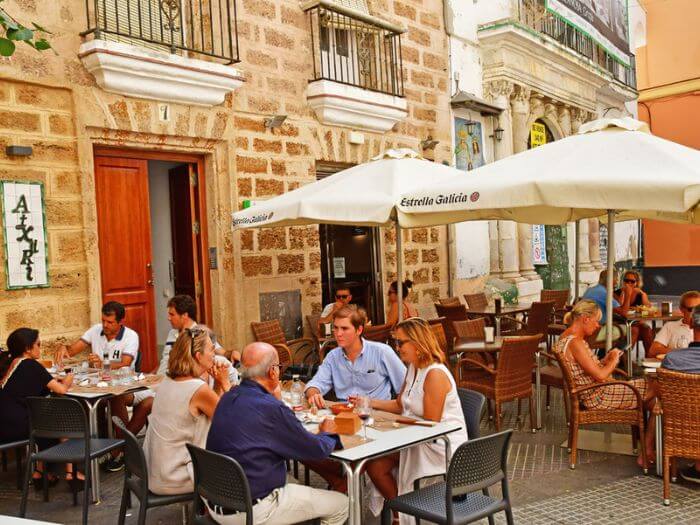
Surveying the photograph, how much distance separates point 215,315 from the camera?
9.05 metres

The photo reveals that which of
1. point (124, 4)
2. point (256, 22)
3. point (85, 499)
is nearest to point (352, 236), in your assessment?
point (256, 22)

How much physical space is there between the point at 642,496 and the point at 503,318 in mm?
5459

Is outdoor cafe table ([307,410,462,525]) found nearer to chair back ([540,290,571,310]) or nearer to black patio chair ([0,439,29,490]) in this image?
black patio chair ([0,439,29,490])

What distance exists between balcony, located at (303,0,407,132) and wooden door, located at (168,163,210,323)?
2.17 metres

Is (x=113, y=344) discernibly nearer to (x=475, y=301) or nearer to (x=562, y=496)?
(x=562, y=496)

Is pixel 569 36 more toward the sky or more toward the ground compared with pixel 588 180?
more toward the sky

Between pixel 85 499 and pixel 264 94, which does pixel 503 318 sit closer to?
pixel 264 94

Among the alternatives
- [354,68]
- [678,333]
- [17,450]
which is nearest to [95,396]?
[17,450]

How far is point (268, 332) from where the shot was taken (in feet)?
29.9

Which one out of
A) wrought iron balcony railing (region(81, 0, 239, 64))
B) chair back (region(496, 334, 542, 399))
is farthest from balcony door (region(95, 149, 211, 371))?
chair back (region(496, 334, 542, 399))

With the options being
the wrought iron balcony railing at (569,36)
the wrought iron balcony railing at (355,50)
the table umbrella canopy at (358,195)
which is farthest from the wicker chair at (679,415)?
the wrought iron balcony railing at (569,36)

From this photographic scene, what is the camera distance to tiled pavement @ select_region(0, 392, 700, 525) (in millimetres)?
4801

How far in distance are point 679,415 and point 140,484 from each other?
3516mm

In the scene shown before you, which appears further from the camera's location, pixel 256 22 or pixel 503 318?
pixel 503 318
